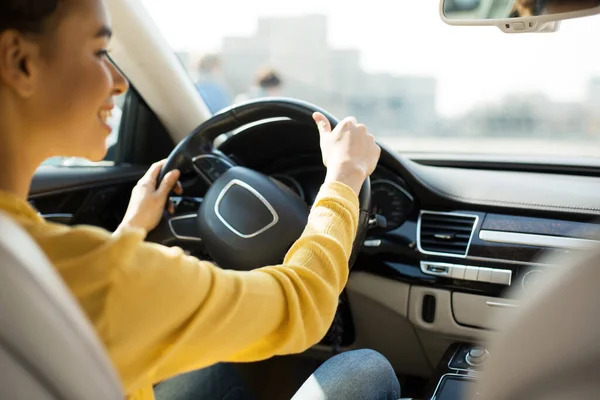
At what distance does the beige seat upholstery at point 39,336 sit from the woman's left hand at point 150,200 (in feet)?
3.47

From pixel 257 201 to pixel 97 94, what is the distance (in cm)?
86

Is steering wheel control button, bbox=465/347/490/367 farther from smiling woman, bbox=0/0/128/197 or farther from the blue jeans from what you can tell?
smiling woman, bbox=0/0/128/197

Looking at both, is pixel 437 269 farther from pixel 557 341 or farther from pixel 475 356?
pixel 557 341

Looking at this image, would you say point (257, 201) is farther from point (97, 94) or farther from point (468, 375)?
point (97, 94)

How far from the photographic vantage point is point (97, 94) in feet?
3.48

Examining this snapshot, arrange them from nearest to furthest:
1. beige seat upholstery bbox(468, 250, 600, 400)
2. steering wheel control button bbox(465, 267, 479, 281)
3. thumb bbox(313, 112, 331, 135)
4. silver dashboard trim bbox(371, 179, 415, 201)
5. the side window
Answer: beige seat upholstery bbox(468, 250, 600, 400) → thumb bbox(313, 112, 331, 135) → steering wheel control button bbox(465, 267, 479, 281) → silver dashboard trim bbox(371, 179, 415, 201) → the side window

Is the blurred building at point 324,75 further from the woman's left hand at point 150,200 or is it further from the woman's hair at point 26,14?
the woman's hair at point 26,14

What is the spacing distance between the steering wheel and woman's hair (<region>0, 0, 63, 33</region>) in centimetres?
→ 87

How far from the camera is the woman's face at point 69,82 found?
38.9 inches

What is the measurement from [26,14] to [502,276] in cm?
143

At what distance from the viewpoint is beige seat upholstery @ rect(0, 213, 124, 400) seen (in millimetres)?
750

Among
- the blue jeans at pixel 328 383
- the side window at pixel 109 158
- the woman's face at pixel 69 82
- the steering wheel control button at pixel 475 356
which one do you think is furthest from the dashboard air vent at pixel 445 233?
the woman's face at pixel 69 82

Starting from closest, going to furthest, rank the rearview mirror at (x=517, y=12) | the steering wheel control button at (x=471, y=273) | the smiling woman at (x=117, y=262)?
1. the smiling woman at (x=117, y=262)
2. the rearview mirror at (x=517, y=12)
3. the steering wheel control button at (x=471, y=273)

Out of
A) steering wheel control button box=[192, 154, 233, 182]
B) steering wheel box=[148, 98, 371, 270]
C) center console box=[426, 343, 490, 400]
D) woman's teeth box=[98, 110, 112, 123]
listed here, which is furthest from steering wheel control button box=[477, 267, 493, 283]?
woman's teeth box=[98, 110, 112, 123]
